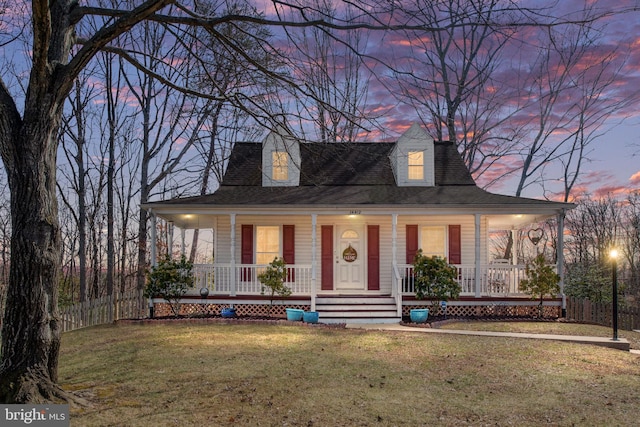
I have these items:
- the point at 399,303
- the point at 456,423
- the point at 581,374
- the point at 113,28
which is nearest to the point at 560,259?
the point at 399,303

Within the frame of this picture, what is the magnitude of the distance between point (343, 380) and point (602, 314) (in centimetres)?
1095

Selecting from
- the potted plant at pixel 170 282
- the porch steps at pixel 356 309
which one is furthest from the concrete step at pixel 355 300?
the potted plant at pixel 170 282

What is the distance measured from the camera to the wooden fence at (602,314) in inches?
592

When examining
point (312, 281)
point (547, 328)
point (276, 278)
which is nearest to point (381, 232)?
point (312, 281)

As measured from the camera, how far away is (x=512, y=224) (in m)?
19.8

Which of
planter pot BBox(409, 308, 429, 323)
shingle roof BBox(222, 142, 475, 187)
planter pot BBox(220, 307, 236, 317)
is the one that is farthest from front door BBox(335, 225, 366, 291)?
planter pot BBox(220, 307, 236, 317)

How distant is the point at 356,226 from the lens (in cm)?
1780

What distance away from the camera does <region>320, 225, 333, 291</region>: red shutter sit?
17625mm

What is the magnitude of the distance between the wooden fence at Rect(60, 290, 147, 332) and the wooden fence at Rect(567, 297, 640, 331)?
564 inches

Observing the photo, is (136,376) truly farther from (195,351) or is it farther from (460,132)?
(460,132)

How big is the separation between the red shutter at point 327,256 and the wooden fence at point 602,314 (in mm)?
7887

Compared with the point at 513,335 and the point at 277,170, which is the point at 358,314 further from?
the point at 277,170

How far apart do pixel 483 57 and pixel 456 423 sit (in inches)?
951

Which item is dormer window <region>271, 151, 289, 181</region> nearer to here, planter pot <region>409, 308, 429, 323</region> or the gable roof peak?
the gable roof peak
